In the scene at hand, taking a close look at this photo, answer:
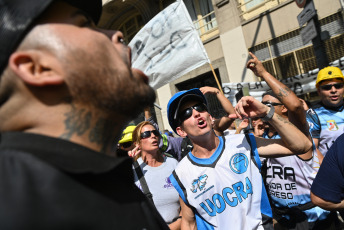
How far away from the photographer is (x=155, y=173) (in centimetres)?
321

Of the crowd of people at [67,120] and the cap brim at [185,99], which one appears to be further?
the cap brim at [185,99]

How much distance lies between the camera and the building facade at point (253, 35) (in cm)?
837

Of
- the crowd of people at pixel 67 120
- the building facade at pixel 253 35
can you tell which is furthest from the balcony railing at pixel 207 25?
the crowd of people at pixel 67 120

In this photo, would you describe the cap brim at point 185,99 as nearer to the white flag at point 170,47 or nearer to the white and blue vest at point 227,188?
the white and blue vest at point 227,188

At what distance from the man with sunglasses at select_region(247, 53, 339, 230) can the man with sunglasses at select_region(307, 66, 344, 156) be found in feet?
2.22

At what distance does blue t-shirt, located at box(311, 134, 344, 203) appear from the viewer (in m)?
1.77

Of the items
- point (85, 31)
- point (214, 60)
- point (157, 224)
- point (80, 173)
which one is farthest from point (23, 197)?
point (214, 60)

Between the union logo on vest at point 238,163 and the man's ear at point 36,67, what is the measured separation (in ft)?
5.73

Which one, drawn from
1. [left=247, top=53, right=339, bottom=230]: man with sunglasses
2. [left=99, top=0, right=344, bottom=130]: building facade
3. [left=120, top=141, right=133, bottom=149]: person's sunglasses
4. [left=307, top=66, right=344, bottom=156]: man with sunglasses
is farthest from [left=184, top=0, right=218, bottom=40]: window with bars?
[left=247, top=53, right=339, bottom=230]: man with sunglasses

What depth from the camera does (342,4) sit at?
7.80 meters

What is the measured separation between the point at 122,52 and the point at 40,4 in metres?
0.34

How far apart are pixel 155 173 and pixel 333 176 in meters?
1.95

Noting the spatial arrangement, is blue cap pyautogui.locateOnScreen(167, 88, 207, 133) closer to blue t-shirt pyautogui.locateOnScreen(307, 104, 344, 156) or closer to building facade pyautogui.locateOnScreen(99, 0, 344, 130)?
blue t-shirt pyautogui.locateOnScreen(307, 104, 344, 156)

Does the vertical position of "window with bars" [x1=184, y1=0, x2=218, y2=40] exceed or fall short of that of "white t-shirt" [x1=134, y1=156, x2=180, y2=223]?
it exceeds it
